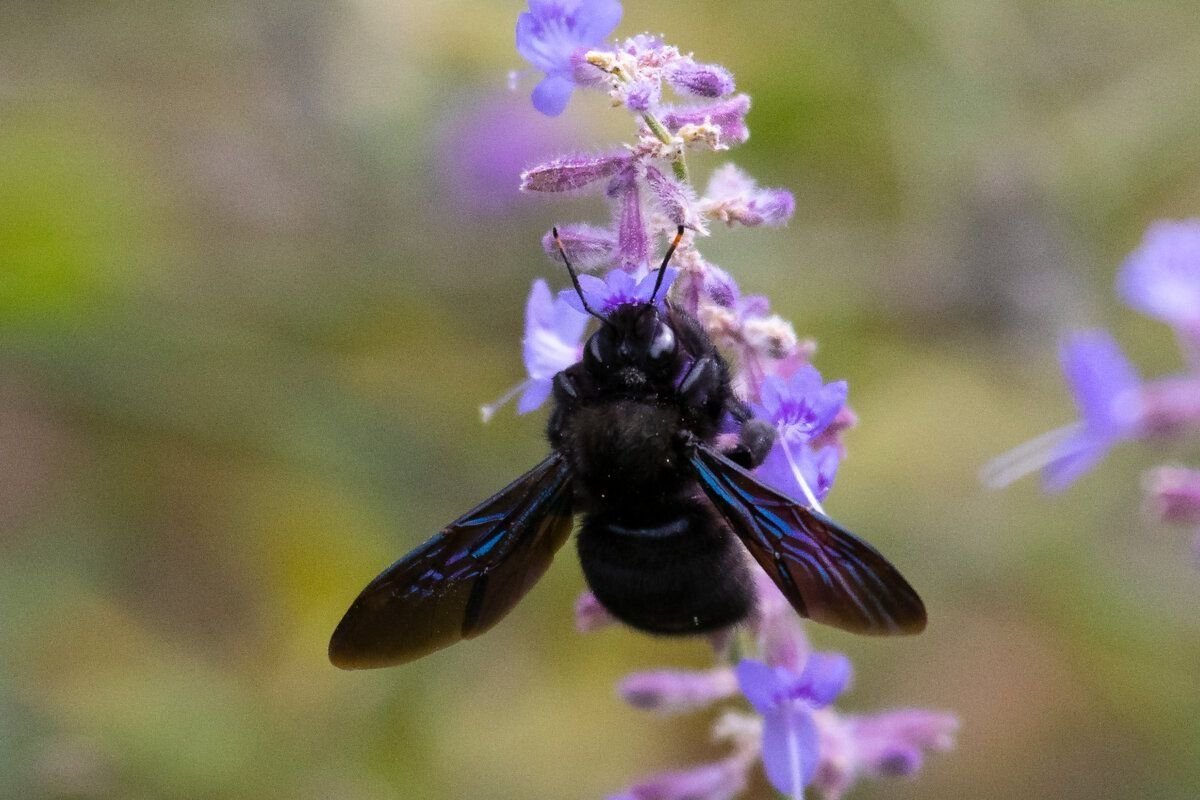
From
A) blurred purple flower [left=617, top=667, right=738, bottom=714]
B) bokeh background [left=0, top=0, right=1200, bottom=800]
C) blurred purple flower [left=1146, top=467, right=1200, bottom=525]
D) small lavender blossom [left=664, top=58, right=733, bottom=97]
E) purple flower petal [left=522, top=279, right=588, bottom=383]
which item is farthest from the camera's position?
bokeh background [left=0, top=0, right=1200, bottom=800]

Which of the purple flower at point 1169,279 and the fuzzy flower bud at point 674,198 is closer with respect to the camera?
the fuzzy flower bud at point 674,198

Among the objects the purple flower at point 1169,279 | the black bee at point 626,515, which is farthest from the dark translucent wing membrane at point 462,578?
the purple flower at point 1169,279

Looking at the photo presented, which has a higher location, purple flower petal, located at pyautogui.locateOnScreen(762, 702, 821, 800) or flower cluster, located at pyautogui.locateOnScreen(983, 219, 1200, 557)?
flower cluster, located at pyautogui.locateOnScreen(983, 219, 1200, 557)

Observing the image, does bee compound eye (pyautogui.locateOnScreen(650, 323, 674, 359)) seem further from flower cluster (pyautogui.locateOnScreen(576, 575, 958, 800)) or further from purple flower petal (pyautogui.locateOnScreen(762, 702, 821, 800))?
purple flower petal (pyautogui.locateOnScreen(762, 702, 821, 800))

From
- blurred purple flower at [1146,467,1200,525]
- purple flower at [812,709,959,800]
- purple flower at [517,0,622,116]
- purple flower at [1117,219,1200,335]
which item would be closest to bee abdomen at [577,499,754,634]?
purple flower at [812,709,959,800]

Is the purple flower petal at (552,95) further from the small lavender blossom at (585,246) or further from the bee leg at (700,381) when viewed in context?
the bee leg at (700,381)

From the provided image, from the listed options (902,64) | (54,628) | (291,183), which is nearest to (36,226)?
(291,183)
